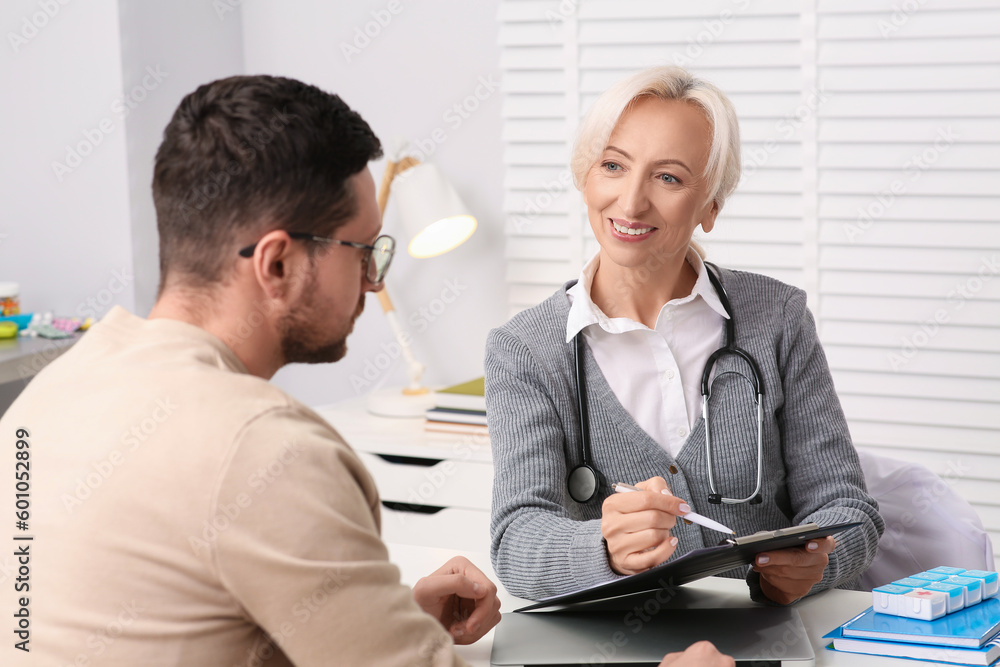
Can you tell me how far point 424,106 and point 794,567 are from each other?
209cm

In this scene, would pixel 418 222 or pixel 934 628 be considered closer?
pixel 934 628

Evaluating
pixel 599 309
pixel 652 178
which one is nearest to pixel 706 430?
pixel 599 309

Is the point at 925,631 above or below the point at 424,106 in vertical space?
below

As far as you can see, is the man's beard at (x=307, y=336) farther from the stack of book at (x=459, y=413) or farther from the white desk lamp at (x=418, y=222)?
the white desk lamp at (x=418, y=222)

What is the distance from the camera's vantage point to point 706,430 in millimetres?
1474

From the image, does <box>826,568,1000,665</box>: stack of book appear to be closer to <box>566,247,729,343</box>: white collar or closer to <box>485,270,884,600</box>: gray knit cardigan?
<box>485,270,884,600</box>: gray knit cardigan

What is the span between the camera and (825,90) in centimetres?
248

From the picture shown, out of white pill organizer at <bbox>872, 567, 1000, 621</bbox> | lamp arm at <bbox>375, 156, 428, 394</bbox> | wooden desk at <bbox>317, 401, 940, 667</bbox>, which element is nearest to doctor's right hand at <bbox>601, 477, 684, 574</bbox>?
white pill organizer at <bbox>872, 567, 1000, 621</bbox>

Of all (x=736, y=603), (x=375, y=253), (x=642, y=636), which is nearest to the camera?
(x=375, y=253)

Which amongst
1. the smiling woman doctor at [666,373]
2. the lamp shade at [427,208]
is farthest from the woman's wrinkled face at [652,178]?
the lamp shade at [427,208]

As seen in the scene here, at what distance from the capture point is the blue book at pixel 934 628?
1104 millimetres

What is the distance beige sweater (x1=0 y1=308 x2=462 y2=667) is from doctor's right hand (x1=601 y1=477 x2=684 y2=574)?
386 millimetres

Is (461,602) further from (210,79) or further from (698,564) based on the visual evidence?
(210,79)

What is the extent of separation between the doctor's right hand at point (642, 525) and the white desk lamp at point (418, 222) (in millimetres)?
1594
